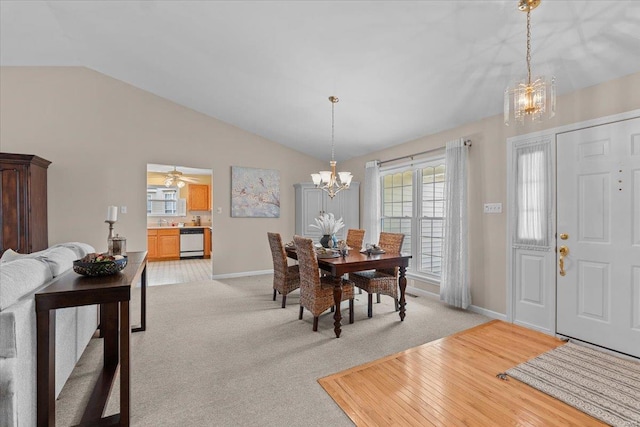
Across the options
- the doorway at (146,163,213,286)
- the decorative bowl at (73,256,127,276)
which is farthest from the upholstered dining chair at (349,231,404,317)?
the doorway at (146,163,213,286)

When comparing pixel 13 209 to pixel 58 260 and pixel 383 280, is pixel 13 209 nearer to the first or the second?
pixel 58 260

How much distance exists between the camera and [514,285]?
11.0ft

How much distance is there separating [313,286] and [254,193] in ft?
10.8

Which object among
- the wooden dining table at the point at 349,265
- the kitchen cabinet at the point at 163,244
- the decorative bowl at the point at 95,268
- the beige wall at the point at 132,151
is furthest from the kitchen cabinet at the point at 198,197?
the decorative bowl at the point at 95,268

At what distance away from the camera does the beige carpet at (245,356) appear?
185 cm

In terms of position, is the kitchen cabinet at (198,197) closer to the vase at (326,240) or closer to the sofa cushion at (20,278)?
the vase at (326,240)

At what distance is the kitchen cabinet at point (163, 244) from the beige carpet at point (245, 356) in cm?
388

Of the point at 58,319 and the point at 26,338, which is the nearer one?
the point at 26,338

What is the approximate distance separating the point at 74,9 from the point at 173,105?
2081 millimetres

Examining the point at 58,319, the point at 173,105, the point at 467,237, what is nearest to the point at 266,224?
the point at 173,105

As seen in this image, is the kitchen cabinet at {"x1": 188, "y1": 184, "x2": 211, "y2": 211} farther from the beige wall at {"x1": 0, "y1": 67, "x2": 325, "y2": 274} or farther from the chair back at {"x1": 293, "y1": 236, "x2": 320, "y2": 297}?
the chair back at {"x1": 293, "y1": 236, "x2": 320, "y2": 297}

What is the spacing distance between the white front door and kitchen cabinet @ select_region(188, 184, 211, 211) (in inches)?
319

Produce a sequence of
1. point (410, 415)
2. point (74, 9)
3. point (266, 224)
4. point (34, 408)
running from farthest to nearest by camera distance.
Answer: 1. point (266, 224)
2. point (74, 9)
3. point (410, 415)
4. point (34, 408)

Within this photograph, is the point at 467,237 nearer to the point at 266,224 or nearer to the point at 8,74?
the point at 266,224
